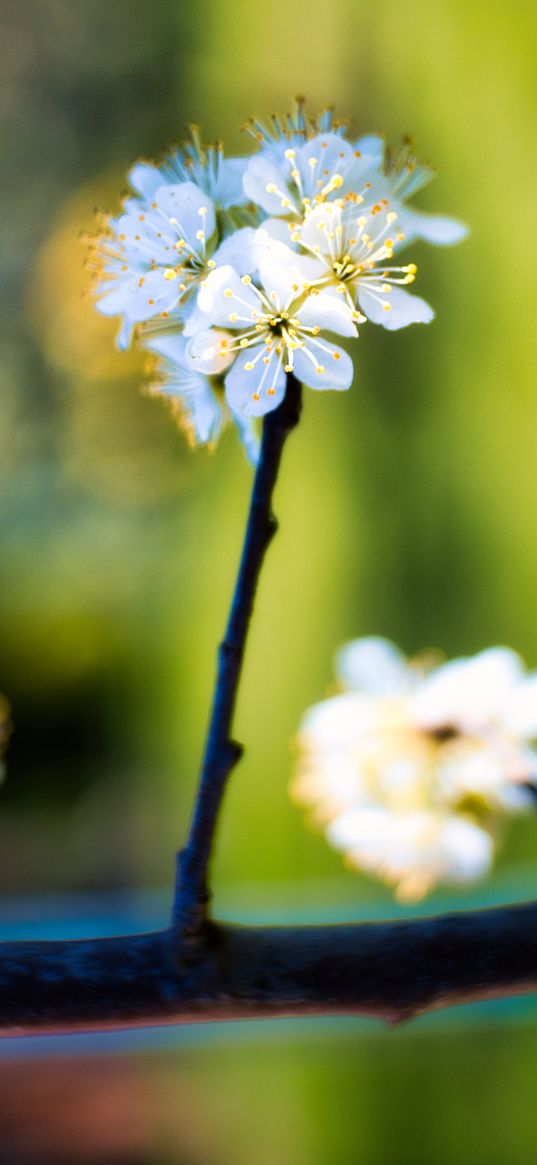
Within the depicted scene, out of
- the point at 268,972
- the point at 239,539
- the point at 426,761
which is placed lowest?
the point at 268,972

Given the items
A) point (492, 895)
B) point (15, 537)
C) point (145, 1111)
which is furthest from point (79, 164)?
point (145, 1111)

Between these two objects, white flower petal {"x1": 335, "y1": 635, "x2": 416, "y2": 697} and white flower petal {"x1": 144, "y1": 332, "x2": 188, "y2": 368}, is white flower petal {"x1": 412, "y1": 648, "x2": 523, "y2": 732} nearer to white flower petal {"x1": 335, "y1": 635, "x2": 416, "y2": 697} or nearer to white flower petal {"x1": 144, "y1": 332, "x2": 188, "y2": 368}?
white flower petal {"x1": 335, "y1": 635, "x2": 416, "y2": 697}

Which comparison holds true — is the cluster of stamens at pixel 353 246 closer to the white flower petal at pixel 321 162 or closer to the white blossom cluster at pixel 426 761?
the white flower petal at pixel 321 162

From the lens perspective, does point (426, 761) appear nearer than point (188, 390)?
No

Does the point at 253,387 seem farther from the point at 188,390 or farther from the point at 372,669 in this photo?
the point at 372,669

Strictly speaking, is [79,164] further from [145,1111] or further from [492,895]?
[145,1111]

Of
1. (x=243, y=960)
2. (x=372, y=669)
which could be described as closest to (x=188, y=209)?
(x=243, y=960)
